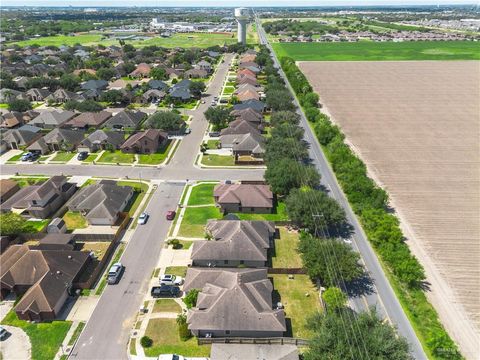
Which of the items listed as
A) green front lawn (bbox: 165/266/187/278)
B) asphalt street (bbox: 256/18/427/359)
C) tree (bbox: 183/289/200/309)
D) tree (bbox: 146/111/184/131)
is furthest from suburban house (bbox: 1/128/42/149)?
asphalt street (bbox: 256/18/427/359)

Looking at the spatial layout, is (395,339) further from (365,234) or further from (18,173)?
(18,173)

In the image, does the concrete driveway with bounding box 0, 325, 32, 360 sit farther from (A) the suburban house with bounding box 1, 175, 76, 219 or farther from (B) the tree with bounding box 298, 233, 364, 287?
(B) the tree with bounding box 298, 233, 364, 287

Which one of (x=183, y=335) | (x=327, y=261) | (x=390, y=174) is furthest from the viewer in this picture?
(x=390, y=174)

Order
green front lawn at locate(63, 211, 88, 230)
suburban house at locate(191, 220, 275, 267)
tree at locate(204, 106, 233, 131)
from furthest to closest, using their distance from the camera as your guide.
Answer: tree at locate(204, 106, 233, 131), green front lawn at locate(63, 211, 88, 230), suburban house at locate(191, 220, 275, 267)

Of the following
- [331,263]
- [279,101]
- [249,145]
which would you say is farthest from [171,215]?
[279,101]

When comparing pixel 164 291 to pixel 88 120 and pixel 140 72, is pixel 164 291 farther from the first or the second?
pixel 140 72

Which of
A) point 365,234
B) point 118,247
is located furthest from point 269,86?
point 118,247
